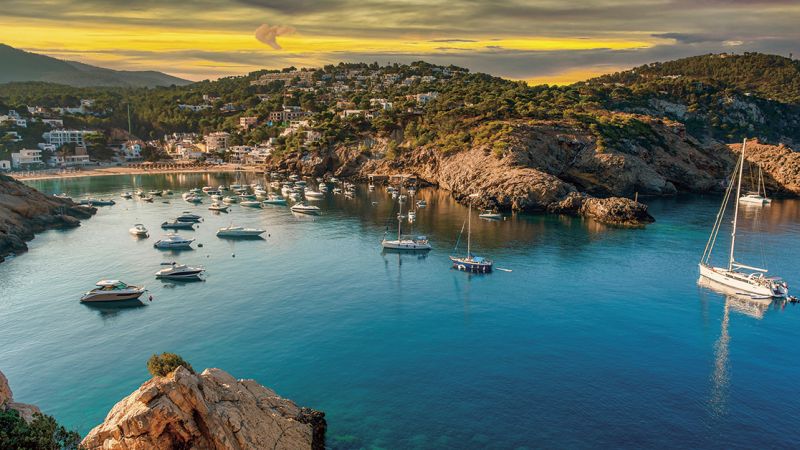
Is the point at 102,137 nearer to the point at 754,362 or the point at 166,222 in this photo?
the point at 166,222

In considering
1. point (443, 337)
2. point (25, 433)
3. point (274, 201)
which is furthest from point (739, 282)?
point (274, 201)

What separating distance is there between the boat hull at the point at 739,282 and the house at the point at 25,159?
188 meters

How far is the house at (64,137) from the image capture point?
599 ft

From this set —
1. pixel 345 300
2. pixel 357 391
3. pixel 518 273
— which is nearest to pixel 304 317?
pixel 345 300

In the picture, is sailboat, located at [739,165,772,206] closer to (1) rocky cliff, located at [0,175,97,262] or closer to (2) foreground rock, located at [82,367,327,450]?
(2) foreground rock, located at [82,367,327,450]

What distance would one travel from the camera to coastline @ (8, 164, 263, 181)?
15050 centimetres

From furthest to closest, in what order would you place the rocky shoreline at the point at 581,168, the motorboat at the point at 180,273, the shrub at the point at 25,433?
the rocky shoreline at the point at 581,168, the motorboat at the point at 180,273, the shrub at the point at 25,433

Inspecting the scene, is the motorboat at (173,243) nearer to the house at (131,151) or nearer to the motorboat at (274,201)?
the motorboat at (274,201)

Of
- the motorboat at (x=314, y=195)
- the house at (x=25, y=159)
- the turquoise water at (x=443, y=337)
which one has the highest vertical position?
the house at (x=25, y=159)

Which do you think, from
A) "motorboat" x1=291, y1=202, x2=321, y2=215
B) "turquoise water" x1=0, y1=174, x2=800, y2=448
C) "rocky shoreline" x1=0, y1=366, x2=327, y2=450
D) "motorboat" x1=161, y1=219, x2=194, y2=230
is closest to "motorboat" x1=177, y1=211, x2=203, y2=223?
"motorboat" x1=161, y1=219, x2=194, y2=230

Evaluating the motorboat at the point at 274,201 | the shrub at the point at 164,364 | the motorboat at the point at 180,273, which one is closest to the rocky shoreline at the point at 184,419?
the shrub at the point at 164,364

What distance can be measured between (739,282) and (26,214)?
101 meters

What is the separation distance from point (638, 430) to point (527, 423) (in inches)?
253

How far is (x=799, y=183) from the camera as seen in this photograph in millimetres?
123688
